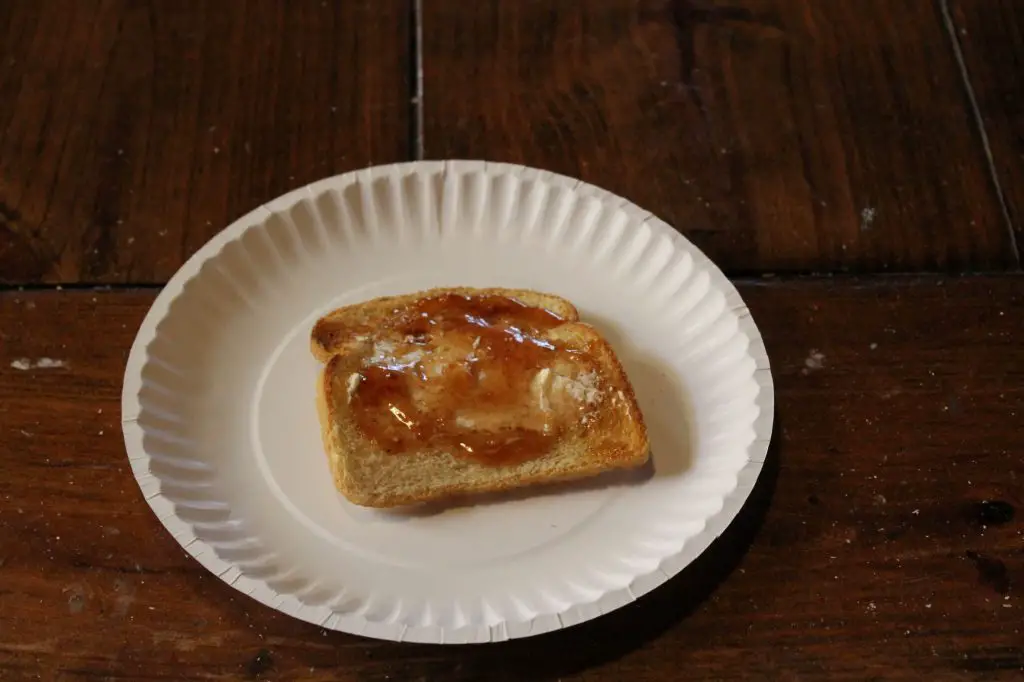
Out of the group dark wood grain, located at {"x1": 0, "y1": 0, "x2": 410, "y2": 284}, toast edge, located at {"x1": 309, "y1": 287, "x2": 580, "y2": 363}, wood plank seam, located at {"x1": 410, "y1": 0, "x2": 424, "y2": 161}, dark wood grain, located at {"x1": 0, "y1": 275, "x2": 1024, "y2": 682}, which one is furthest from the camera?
wood plank seam, located at {"x1": 410, "y1": 0, "x2": 424, "y2": 161}

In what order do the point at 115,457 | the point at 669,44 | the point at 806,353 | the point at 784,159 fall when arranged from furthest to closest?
the point at 669,44 < the point at 784,159 < the point at 806,353 < the point at 115,457

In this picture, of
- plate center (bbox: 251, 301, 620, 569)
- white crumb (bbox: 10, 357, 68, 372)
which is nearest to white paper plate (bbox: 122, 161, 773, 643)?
plate center (bbox: 251, 301, 620, 569)

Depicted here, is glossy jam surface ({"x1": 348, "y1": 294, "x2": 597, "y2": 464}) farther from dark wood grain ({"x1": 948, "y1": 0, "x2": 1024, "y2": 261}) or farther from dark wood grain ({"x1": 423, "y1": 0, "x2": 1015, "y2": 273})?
dark wood grain ({"x1": 948, "y1": 0, "x2": 1024, "y2": 261})

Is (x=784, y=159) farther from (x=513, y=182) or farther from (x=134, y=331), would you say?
(x=134, y=331)

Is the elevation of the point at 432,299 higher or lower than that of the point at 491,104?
lower

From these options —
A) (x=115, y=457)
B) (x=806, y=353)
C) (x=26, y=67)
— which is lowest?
(x=115, y=457)

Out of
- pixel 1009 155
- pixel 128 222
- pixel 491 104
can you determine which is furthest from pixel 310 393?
pixel 1009 155
